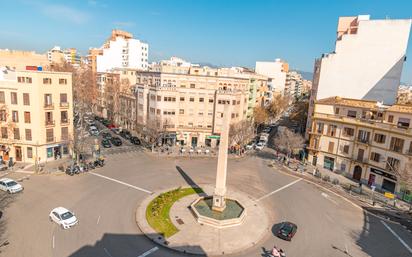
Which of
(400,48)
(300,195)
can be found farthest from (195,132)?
(400,48)

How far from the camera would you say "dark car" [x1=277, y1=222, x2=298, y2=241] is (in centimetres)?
2698

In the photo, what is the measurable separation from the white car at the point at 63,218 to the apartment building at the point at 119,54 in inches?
3684

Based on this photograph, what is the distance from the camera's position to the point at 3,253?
22812mm

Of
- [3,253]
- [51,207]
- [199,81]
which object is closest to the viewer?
[3,253]

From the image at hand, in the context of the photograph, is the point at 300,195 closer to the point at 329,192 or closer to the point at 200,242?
the point at 329,192

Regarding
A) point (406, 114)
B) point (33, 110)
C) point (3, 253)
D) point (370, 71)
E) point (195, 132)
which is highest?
point (370, 71)

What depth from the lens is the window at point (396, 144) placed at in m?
41.2

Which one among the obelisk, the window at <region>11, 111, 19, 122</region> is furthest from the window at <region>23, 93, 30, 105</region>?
the obelisk

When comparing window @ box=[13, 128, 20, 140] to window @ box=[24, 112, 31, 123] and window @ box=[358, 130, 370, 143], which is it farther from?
window @ box=[358, 130, 370, 143]

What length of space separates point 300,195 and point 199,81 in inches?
1584

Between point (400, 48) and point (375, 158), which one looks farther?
point (400, 48)

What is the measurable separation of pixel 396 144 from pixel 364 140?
17.0 ft

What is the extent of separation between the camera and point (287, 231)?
27297 mm

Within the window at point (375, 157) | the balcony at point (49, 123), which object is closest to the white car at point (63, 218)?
the balcony at point (49, 123)
